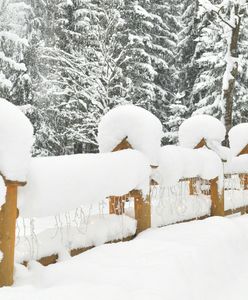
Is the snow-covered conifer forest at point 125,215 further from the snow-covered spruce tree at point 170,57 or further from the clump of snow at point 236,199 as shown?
the snow-covered spruce tree at point 170,57

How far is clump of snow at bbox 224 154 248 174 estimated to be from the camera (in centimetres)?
671

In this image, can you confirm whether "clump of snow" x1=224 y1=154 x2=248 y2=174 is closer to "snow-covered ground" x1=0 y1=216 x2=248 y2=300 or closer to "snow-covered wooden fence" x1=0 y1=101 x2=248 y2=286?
"snow-covered wooden fence" x1=0 y1=101 x2=248 y2=286

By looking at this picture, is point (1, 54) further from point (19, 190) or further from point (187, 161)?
point (19, 190)

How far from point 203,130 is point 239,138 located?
5.76 ft

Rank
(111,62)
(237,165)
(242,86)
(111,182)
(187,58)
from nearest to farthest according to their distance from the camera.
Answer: (111,182) → (237,165) → (111,62) → (242,86) → (187,58)

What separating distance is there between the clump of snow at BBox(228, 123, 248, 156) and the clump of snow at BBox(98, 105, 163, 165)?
135 inches

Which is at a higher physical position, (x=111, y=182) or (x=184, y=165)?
(x=184, y=165)

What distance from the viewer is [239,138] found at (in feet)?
24.0

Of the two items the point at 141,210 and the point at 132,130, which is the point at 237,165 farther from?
the point at 132,130

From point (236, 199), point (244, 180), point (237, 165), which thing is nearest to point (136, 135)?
point (237, 165)

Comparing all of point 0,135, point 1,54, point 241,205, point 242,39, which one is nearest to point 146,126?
point 0,135

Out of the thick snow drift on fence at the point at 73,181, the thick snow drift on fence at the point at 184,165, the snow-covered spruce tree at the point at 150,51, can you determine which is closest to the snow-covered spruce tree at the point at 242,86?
the snow-covered spruce tree at the point at 150,51

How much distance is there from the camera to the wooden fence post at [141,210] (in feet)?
14.2

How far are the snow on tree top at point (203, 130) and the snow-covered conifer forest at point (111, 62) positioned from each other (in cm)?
741
